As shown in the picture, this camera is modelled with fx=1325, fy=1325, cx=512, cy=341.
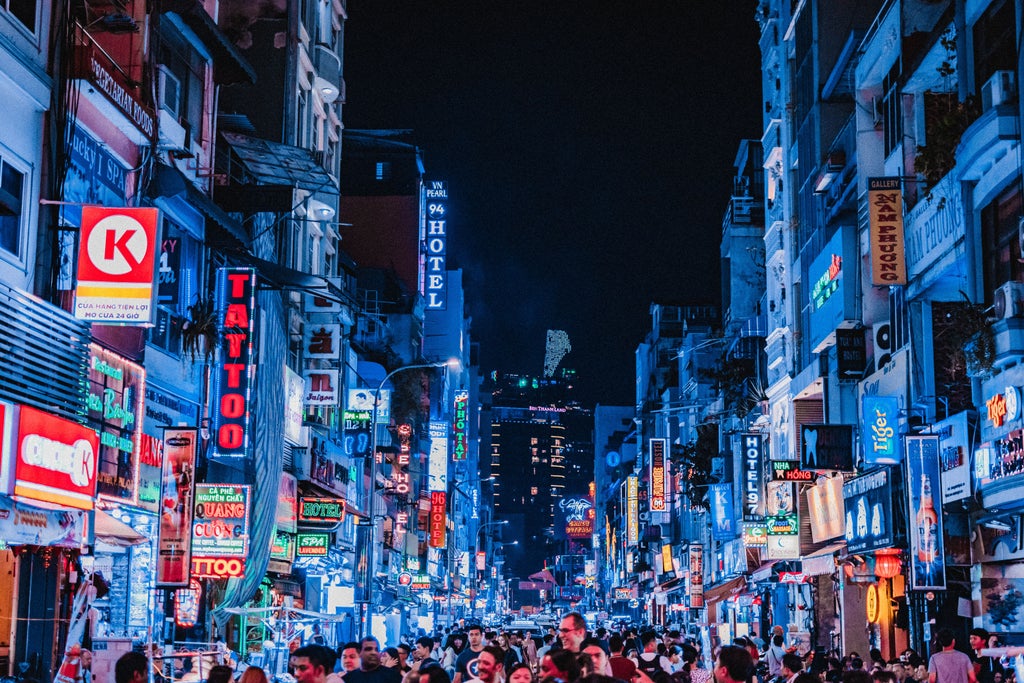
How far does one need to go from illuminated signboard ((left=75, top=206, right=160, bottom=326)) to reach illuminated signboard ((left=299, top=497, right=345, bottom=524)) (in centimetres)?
2160

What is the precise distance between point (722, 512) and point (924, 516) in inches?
1369

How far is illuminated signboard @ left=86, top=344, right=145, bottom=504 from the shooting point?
21.1 meters

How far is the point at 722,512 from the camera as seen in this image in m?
60.8

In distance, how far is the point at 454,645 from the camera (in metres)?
27.8

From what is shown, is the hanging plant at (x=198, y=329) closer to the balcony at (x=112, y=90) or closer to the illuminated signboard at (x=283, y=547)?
the balcony at (x=112, y=90)

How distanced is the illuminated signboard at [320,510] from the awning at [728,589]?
945 inches

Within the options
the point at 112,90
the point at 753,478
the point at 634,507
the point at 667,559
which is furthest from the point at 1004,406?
the point at 634,507

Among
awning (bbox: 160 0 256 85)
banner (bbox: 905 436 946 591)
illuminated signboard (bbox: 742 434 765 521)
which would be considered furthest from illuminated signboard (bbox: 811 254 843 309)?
awning (bbox: 160 0 256 85)

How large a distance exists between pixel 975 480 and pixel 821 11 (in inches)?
918

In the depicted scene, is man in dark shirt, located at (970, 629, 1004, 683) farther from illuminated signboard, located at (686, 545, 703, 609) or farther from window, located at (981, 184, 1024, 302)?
illuminated signboard, located at (686, 545, 703, 609)

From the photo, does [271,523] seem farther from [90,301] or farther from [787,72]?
[787,72]

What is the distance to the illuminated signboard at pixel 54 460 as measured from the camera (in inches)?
663

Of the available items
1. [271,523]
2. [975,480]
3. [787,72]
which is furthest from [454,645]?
[787,72]

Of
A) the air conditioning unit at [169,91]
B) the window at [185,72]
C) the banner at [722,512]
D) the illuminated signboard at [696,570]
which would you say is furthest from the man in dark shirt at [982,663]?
the illuminated signboard at [696,570]
